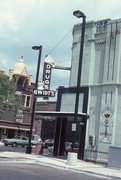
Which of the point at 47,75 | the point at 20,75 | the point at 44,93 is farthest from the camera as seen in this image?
the point at 20,75

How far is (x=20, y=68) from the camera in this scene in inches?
2665

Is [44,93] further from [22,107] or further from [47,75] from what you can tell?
[22,107]

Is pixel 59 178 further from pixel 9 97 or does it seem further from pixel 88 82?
pixel 9 97

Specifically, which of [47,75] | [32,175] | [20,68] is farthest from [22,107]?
[32,175]

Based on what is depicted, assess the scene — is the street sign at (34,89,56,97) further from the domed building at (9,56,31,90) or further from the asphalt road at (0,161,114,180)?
the domed building at (9,56,31,90)

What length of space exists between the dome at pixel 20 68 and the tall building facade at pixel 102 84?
38261mm

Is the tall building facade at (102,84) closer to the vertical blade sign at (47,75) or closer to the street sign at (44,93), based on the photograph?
the street sign at (44,93)

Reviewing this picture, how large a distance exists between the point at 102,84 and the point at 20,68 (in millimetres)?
42110

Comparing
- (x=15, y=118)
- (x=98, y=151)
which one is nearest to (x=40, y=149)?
(x=98, y=151)

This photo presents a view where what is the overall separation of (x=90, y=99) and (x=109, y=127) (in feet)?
9.39

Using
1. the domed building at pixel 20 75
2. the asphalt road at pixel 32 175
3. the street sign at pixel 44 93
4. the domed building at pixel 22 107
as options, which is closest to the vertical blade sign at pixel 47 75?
the street sign at pixel 44 93

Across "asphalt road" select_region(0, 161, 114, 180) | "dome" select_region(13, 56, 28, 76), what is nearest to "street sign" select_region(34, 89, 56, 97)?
"asphalt road" select_region(0, 161, 114, 180)

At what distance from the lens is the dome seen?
66812 millimetres

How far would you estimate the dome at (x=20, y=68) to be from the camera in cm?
6681
